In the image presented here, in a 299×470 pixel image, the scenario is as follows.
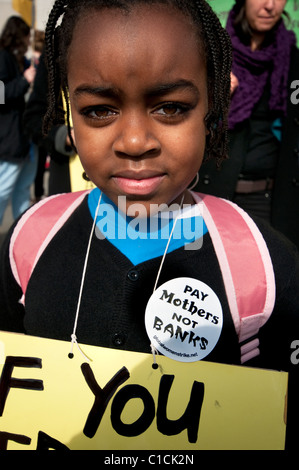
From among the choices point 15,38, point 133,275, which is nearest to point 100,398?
point 133,275

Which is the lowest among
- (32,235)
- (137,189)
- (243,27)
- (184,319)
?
(184,319)

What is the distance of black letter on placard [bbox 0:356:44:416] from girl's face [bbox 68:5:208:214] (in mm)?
415

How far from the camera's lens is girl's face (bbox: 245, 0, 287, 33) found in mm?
2100

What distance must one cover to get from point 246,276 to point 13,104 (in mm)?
3240

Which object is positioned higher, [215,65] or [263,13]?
[263,13]

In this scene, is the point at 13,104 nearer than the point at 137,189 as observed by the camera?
No

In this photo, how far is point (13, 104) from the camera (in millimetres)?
3891

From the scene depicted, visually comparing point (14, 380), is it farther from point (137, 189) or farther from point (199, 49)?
point (199, 49)

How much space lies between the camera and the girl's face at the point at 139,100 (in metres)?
0.97

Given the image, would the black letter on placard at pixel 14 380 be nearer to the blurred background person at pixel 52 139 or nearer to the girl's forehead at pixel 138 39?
the girl's forehead at pixel 138 39

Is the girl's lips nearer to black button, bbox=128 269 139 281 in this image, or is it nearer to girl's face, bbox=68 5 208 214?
girl's face, bbox=68 5 208 214
